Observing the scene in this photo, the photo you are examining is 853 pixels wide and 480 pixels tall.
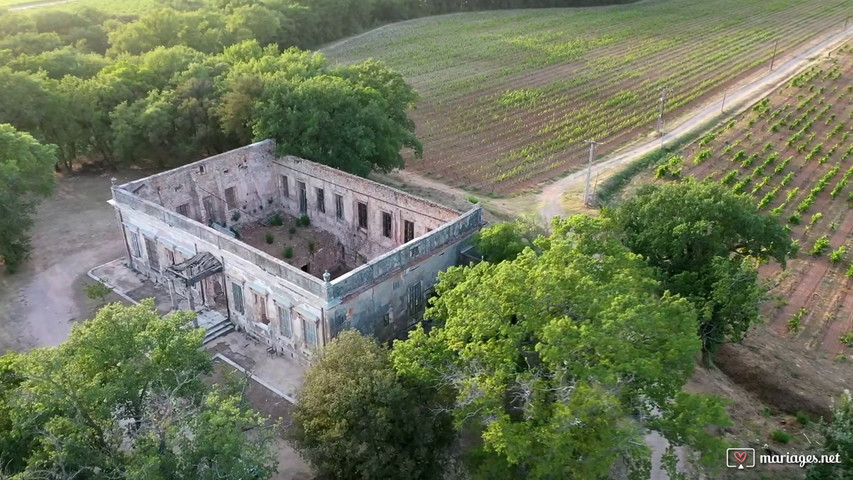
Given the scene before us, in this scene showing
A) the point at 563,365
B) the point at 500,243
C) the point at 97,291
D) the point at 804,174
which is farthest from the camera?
the point at 804,174

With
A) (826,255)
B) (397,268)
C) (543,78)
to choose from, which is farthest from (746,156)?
(397,268)

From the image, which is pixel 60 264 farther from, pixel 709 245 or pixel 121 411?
pixel 709 245

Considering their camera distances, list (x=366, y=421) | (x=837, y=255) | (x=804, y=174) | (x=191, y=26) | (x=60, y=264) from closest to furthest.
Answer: (x=366, y=421), (x=60, y=264), (x=837, y=255), (x=804, y=174), (x=191, y=26)

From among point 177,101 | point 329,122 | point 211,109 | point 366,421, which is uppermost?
point 329,122

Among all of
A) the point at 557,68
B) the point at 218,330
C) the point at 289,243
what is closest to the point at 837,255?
the point at 289,243

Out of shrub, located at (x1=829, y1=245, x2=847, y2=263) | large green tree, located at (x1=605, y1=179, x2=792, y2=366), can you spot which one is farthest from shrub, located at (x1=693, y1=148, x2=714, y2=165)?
large green tree, located at (x1=605, y1=179, x2=792, y2=366)

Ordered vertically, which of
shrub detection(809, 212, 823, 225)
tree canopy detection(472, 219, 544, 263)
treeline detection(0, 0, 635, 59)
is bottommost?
shrub detection(809, 212, 823, 225)

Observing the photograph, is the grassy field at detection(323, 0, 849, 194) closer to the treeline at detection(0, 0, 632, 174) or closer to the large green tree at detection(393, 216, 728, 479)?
the treeline at detection(0, 0, 632, 174)
